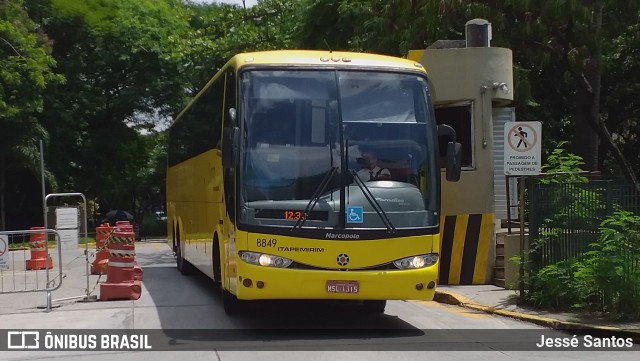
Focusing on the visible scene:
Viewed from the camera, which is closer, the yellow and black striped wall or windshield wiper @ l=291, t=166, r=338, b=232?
windshield wiper @ l=291, t=166, r=338, b=232

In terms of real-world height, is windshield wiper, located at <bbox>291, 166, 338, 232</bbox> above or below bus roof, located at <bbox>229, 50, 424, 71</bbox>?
below

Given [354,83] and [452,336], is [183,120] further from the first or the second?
[452,336]

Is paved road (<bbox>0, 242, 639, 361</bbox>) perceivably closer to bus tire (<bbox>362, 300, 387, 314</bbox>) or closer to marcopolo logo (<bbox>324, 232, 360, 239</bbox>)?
bus tire (<bbox>362, 300, 387, 314</bbox>)

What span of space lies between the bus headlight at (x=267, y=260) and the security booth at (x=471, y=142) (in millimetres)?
6116

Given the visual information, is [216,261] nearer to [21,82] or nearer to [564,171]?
[564,171]

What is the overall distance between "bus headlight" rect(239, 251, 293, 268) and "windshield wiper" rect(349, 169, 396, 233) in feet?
4.09

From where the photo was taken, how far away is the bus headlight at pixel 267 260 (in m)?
9.74

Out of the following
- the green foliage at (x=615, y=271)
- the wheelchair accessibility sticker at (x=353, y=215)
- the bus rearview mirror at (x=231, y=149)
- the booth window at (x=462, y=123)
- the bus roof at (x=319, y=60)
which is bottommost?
the green foliage at (x=615, y=271)

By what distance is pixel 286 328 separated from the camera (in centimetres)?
1073

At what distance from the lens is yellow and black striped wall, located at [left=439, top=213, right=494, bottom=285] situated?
1510 centimetres

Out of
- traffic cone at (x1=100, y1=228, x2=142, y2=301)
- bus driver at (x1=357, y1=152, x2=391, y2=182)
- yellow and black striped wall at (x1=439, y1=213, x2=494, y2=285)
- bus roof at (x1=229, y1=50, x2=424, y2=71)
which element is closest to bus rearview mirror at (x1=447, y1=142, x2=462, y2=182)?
bus driver at (x1=357, y1=152, x2=391, y2=182)

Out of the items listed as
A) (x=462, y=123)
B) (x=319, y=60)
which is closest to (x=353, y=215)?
(x=319, y=60)

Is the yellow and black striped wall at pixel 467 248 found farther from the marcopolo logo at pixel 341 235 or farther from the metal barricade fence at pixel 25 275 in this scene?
the metal barricade fence at pixel 25 275

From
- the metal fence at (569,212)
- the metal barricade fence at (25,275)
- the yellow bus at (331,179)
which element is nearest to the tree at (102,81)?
the metal barricade fence at (25,275)
